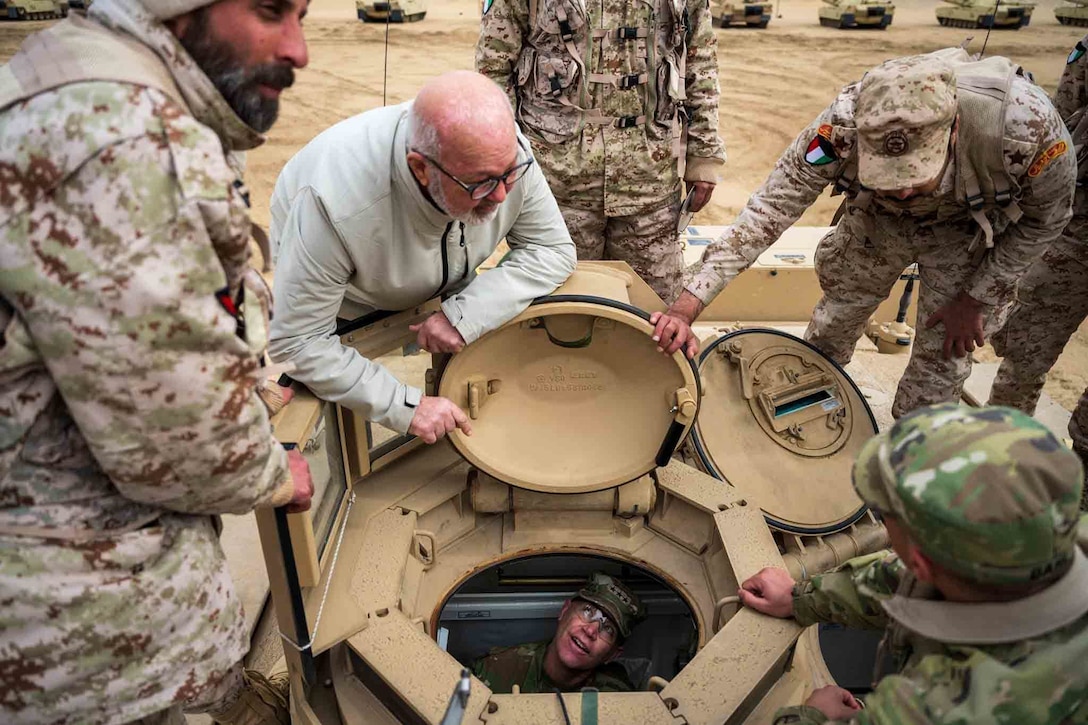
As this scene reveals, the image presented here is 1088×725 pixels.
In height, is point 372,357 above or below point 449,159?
below

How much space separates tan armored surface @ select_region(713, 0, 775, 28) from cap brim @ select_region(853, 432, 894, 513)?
12.4 m

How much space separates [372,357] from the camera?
2164mm

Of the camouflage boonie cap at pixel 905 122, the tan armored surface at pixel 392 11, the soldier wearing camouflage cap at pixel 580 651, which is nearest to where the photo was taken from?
the camouflage boonie cap at pixel 905 122

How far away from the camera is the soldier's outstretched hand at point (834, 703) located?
177 cm

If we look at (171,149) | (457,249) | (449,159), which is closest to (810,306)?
(457,249)

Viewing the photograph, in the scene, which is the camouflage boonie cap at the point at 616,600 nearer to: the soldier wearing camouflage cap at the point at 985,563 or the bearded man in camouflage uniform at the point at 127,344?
the soldier wearing camouflage cap at the point at 985,563

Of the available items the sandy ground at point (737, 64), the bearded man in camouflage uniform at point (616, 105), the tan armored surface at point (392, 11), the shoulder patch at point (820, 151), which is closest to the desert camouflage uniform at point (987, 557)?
the shoulder patch at point (820, 151)

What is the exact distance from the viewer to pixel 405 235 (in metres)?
2.04

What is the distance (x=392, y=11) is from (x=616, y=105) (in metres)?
10.0

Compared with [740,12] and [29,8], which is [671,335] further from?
[740,12]

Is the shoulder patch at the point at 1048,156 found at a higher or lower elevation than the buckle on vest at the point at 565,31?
lower

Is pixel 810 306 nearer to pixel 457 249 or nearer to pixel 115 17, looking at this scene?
pixel 457 249

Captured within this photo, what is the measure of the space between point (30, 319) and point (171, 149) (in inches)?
11.0

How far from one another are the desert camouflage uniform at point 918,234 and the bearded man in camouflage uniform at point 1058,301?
2.04 feet
